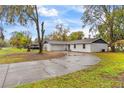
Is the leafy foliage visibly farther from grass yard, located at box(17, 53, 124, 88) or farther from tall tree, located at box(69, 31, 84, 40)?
grass yard, located at box(17, 53, 124, 88)

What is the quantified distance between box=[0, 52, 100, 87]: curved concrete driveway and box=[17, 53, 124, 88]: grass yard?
0.89ft

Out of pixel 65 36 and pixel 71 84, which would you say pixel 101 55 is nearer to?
pixel 65 36

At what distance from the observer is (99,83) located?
3631 millimetres

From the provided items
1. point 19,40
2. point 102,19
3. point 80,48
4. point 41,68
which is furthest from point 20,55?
point 102,19

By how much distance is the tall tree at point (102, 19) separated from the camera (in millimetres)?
5009

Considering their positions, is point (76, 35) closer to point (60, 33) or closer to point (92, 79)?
point (60, 33)

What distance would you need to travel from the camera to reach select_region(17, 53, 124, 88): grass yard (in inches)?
140

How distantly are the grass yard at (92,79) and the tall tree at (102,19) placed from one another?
0.63m

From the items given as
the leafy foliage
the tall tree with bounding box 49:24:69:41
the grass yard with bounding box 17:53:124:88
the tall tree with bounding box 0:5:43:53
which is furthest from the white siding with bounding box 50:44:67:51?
the grass yard with bounding box 17:53:124:88

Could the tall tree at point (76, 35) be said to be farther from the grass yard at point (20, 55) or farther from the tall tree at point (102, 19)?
the grass yard at point (20, 55)

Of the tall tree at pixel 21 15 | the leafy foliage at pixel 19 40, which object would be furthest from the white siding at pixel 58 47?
the leafy foliage at pixel 19 40
